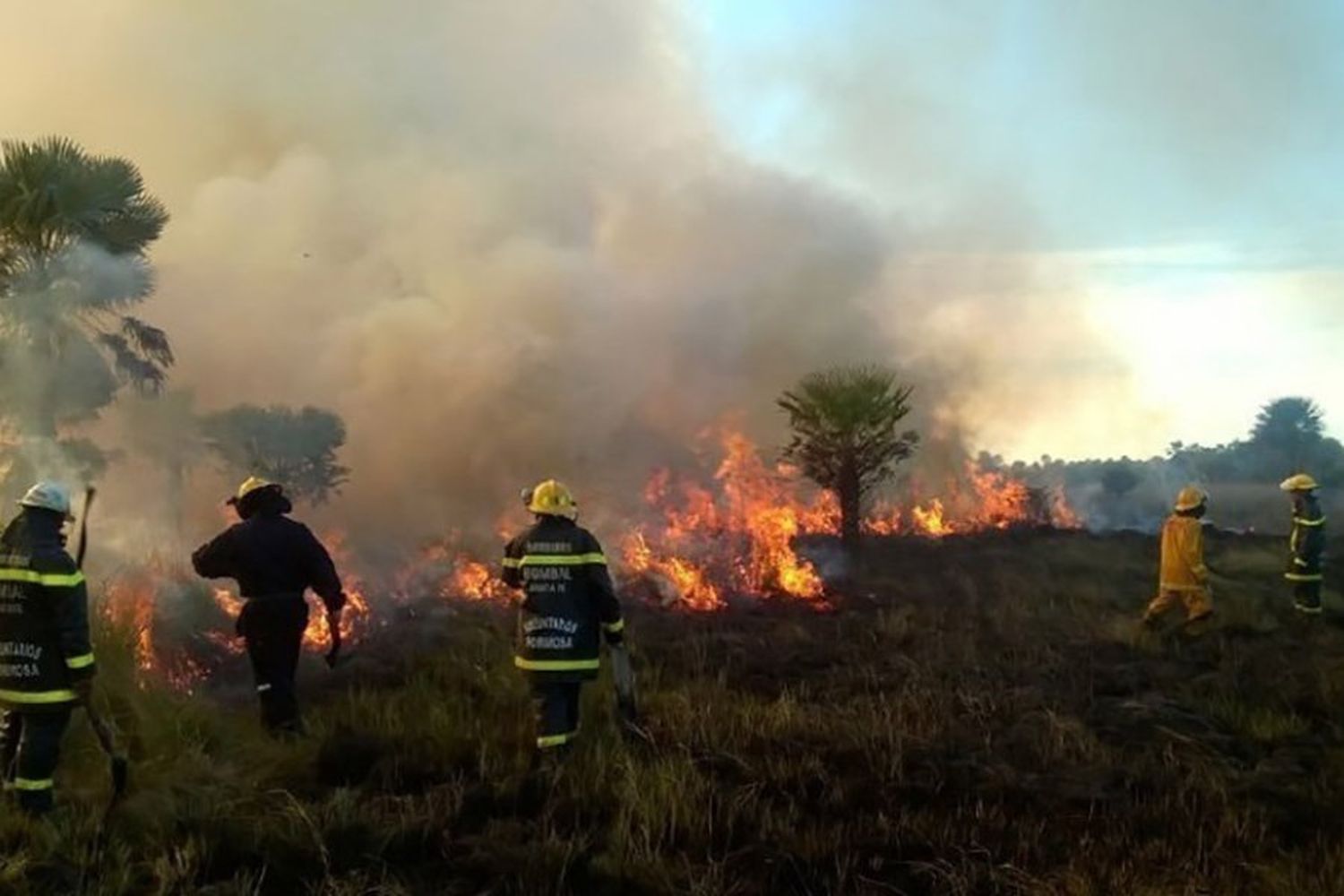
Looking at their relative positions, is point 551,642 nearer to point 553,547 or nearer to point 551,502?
point 553,547

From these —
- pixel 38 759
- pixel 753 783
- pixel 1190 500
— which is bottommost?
pixel 753 783

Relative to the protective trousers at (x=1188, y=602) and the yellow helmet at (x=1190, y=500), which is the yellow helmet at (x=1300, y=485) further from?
the yellow helmet at (x=1190, y=500)

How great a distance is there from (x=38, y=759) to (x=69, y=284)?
12.5m

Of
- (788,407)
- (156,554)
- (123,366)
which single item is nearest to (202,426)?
(123,366)

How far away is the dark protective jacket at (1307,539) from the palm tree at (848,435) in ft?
26.2

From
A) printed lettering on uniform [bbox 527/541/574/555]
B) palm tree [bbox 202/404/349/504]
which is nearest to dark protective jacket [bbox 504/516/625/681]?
printed lettering on uniform [bbox 527/541/574/555]

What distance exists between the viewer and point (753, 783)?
6875mm

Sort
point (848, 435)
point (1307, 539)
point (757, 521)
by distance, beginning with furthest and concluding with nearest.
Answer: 1. point (757, 521)
2. point (848, 435)
3. point (1307, 539)

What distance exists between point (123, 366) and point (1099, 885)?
648 inches

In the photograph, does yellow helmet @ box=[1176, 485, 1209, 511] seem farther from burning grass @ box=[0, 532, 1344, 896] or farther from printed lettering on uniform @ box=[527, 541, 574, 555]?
printed lettering on uniform @ box=[527, 541, 574, 555]

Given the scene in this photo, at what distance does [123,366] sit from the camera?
17.8 metres

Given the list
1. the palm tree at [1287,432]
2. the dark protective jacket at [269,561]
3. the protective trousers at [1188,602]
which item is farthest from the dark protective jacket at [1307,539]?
the palm tree at [1287,432]

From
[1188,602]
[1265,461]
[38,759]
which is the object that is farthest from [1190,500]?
[1265,461]

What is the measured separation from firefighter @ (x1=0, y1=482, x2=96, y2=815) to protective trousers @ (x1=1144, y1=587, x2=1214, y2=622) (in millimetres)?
11048
